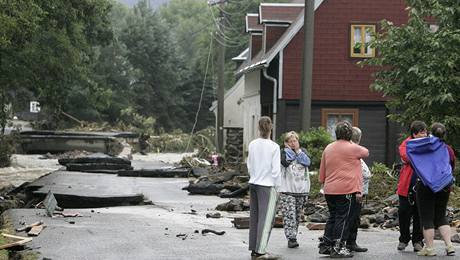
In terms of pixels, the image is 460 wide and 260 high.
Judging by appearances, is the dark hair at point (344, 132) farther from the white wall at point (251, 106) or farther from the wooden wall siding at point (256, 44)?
the wooden wall siding at point (256, 44)

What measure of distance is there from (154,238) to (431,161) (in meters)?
4.14

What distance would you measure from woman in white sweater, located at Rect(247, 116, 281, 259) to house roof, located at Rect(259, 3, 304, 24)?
72.3 ft

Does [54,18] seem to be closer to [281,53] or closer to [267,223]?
[281,53]

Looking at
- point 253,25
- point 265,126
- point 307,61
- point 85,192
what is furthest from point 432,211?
point 253,25

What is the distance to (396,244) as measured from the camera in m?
11.4

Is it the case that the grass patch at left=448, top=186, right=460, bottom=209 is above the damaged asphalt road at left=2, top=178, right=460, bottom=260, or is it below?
above

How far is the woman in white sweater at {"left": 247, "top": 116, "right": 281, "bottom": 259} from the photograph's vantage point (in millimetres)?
9734

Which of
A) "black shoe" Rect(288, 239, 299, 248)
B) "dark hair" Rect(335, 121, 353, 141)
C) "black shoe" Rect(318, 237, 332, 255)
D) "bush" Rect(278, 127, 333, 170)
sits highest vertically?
"dark hair" Rect(335, 121, 353, 141)

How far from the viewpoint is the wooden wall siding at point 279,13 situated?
103 feet

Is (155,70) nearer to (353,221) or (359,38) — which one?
(359,38)

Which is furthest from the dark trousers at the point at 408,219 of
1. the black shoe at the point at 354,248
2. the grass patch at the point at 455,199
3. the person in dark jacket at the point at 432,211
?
the grass patch at the point at 455,199

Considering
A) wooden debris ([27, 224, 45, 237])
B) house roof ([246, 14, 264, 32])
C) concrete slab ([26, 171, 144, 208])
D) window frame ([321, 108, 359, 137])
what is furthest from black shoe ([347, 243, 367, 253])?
house roof ([246, 14, 264, 32])

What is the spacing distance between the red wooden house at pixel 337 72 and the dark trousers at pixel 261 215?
19.9 m

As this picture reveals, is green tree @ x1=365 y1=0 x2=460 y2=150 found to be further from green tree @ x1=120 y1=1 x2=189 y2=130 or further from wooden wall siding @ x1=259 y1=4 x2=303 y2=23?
green tree @ x1=120 y1=1 x2=189 y2=130
